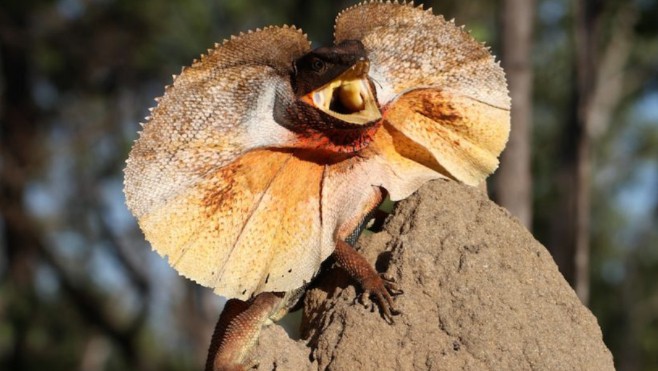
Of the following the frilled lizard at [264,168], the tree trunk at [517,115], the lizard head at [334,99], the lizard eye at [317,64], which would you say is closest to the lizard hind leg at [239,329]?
the frilled lizard at [264,168]

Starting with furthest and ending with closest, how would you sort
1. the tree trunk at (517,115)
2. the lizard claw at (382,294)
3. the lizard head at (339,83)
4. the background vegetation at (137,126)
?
the background vegetation at (137,126) < the tree trunk at (517,115) < the lizard claw at (382,294) < the lizard head at (339,83)

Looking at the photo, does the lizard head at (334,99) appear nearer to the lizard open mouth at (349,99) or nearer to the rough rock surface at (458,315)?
the lizard open mouth at (349,99)

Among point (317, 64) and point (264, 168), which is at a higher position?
point (317, 64)

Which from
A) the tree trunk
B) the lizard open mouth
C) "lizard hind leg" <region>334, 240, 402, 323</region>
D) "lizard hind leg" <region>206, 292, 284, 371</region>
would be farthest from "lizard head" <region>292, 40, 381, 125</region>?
the tree trunk

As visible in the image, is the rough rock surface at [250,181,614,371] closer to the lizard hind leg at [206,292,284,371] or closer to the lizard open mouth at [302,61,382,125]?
the lizard hind leg at [206,292,284,371]

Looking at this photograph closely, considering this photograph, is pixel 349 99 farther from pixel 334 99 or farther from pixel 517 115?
pixel 517 115

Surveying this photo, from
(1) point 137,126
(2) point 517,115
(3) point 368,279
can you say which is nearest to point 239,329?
(3) point 368,279

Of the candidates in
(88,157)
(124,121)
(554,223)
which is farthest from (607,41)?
(88,157)
